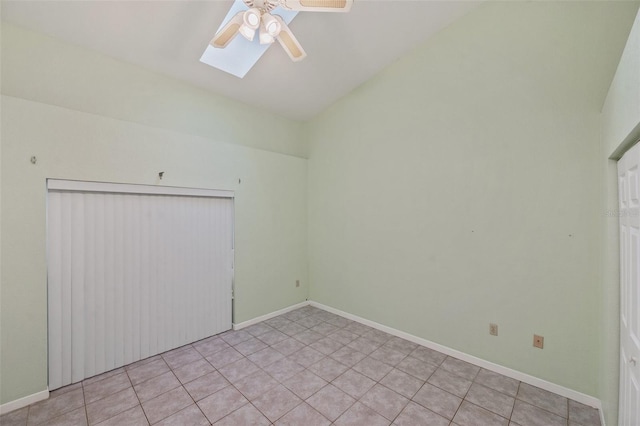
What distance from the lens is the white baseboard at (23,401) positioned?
200 cm

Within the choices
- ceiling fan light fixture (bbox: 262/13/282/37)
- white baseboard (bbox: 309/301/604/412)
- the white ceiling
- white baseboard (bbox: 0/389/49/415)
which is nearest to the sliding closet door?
white baseboard (bbox: 0/389/49/415)

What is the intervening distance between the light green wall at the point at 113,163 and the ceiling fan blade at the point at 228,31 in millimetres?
1153

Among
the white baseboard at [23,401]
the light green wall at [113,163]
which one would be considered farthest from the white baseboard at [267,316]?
the white baseboard at [23,401]

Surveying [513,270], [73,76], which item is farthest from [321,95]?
[513,270]

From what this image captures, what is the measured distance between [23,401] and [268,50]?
3.76 m

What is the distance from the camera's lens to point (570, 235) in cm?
221

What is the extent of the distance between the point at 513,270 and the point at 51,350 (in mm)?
4069

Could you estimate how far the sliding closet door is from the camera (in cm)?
231

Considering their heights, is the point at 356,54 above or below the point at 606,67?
above

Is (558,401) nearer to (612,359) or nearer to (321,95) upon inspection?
(612,359)

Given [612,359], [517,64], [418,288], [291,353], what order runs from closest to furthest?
[612,359] → [517,64] → [291,353] → [418,288]

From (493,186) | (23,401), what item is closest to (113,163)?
(23,401)

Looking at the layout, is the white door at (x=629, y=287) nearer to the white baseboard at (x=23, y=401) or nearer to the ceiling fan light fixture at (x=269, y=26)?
the ceiling fan light fixture at (x=269, y=26)

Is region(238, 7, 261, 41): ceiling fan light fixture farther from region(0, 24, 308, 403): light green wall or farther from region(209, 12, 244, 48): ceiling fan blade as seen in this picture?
region(0, 24, 308, 403): light green wall
